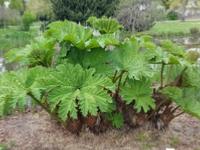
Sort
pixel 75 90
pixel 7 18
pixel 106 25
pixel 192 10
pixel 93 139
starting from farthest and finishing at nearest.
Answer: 1. pixel 192 10
2. pixel 7 18
3. pixel 106 25
4. pixel 93 139
5. pixel 75 90

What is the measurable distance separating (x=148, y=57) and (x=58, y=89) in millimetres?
884

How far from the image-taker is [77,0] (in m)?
15.4

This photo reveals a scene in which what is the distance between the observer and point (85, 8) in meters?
15.4

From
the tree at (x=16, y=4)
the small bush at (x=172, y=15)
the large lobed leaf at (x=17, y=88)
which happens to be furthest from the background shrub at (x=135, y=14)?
the small bush at (x=172, y=15)

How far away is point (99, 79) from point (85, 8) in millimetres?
12113

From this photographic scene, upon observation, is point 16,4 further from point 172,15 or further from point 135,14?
point 135,14

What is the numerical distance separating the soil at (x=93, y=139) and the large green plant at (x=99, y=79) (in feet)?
0.33

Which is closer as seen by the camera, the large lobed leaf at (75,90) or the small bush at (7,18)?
the large lobed leaf at (75,90)

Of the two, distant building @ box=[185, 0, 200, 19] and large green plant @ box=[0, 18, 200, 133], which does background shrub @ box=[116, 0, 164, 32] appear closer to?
large green plant @ box=[0, 18, 200, 133]

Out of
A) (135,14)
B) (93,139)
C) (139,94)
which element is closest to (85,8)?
(135,14)

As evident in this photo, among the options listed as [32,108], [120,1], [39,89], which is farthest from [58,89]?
[120,1]

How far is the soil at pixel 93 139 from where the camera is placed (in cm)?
400

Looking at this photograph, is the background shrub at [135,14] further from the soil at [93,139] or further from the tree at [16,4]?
the tree at [16,4]

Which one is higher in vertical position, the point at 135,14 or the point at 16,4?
the point at 16,4
